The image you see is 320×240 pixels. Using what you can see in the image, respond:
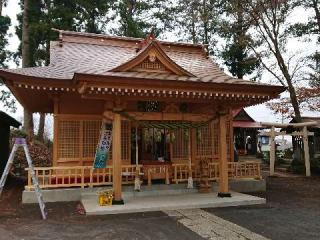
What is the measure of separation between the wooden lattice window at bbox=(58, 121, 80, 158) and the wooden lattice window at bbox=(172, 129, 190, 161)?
3.67 meters

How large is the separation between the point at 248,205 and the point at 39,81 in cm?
743

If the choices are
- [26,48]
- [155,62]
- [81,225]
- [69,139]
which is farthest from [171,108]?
[26,48]

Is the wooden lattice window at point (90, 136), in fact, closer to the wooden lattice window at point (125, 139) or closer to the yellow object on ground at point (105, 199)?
the wooden lattice window at point (125, 139)

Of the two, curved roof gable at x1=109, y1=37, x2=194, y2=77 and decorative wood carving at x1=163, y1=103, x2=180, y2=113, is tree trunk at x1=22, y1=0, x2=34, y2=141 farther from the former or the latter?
curved roof gable at x1=109, y1=37, x2=194, y2=77

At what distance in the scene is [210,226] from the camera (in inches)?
299

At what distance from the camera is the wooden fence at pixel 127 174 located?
36.4 feet

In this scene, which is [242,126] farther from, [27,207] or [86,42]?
[27,207]

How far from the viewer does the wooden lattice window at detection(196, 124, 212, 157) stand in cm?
1338

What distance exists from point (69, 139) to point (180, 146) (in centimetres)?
423

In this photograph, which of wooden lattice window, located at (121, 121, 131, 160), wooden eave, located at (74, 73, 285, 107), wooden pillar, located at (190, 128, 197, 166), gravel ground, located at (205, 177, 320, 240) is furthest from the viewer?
wooden pillar, located at (190, 128, 197, 166)

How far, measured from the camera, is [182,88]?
966cm

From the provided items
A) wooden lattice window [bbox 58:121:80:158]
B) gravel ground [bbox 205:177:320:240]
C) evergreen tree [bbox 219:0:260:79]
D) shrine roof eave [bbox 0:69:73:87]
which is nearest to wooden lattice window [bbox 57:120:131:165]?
wooden lattice window [bbox 58:121:80:158]

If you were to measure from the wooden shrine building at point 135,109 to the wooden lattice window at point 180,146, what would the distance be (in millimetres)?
39

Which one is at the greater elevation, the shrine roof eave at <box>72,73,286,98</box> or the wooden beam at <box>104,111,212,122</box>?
the shrine roof eave at <box>72,73,286,98</box>
